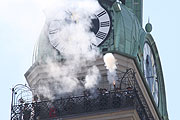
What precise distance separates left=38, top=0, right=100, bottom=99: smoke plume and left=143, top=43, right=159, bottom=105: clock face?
257cm

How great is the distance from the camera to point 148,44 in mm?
42125

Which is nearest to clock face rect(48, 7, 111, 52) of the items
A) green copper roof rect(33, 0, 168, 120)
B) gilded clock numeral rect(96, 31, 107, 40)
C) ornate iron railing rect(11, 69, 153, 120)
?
gilded clock numeral rect(96, 31, 107, 40)

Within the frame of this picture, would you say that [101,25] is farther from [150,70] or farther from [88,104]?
[88,104]

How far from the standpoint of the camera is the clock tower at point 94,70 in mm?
37781

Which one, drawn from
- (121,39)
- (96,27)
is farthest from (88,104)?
(96,27)

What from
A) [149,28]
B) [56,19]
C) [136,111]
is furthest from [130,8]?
[136,111]

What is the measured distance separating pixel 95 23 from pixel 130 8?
3542mm

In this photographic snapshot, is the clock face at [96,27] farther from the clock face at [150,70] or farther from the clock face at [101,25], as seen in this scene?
the clock face at [150,70]

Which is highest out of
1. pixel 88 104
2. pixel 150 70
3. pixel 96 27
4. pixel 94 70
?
pixel 96 27

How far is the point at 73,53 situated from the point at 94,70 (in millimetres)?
903

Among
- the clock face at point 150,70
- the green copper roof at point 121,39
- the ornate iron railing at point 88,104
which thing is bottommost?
the ornate iron railing at point 88,104

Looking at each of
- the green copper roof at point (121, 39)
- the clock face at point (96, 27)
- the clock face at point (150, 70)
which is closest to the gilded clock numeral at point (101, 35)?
the clock face at point (96, 27)

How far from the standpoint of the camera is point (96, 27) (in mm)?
40031

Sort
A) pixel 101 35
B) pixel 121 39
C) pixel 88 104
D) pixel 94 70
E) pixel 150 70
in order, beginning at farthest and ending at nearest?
pixel 150 70 → pixel 121 39 → pixel 101 35 → pixel 94 70 → pixel 88 104
